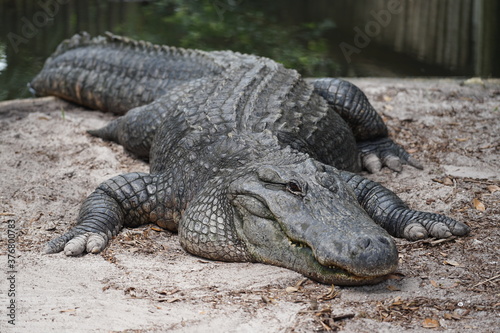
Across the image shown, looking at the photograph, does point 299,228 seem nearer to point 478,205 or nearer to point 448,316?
point 448,316

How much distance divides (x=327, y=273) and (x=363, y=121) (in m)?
2.97

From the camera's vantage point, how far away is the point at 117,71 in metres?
7.09

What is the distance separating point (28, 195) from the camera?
16.5 feet

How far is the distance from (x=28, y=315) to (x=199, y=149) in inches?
76.2

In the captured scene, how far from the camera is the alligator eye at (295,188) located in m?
3.71

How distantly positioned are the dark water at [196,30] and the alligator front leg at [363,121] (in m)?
3.81

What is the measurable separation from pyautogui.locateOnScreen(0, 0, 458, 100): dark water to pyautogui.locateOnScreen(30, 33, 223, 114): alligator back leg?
111cm

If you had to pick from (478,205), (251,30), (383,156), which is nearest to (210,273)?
(478,205)

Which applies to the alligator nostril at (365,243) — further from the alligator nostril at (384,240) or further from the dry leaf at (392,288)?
the dry leaf at (392,288)

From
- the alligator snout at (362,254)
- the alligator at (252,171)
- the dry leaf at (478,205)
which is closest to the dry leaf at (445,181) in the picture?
the dry leaf at (478,205)

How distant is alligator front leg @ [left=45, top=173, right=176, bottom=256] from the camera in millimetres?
4500

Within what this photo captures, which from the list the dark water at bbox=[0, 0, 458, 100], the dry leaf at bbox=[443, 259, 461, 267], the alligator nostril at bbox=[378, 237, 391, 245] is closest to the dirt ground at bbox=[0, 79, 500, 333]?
the dry leaf at bbox=[443, 259, 461, 267]

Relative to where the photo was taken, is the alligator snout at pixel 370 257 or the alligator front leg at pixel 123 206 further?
the alligator front leg at pixel 123 206

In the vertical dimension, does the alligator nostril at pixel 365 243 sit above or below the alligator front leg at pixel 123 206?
above
